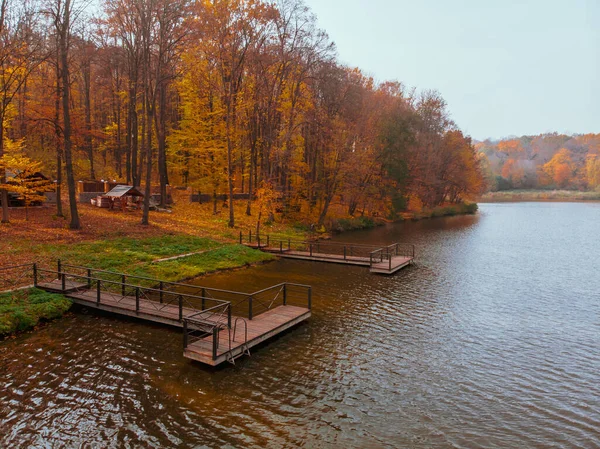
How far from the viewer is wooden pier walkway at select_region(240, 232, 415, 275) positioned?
86.7 ft

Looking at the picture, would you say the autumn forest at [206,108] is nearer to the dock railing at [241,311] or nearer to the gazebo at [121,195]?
the gazebo at [121,195]

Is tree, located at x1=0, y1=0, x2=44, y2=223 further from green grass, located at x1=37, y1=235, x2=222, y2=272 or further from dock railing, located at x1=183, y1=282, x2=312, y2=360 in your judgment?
dock railing, located at x1=183, y1=282, x2=312, y2=360

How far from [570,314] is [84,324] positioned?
19858 mm

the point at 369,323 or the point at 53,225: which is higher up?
the point at 53,225

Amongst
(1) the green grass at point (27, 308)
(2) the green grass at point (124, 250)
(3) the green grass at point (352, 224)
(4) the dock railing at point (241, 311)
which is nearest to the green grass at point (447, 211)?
(3) the green grass at point (352, 224)

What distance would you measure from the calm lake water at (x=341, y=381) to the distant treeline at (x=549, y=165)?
11505cm

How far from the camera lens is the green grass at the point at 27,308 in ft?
46.3

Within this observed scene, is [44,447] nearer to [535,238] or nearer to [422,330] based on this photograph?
[422,330]

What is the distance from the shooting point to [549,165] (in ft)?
458

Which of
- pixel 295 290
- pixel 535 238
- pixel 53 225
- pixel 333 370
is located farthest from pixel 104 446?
pixel 535 238

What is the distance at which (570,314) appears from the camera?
18172 mm

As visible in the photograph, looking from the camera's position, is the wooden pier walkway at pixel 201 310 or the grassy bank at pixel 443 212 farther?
the grassy bank at pixel 443 212

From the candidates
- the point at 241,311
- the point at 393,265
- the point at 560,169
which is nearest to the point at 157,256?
the point at 241,311

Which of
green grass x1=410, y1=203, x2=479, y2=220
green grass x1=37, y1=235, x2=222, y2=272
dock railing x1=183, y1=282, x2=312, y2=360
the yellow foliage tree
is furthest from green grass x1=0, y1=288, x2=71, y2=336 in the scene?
the yellow foliage tree
